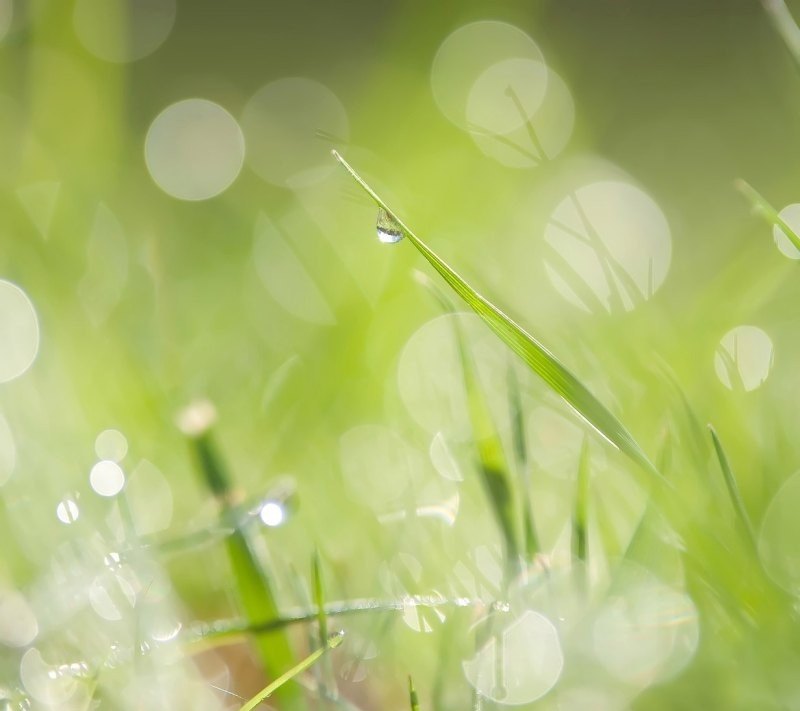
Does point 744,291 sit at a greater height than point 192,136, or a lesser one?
lesser

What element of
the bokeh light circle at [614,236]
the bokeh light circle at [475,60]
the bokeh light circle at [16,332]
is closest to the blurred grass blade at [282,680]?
the bokeh light circle at [16,332]

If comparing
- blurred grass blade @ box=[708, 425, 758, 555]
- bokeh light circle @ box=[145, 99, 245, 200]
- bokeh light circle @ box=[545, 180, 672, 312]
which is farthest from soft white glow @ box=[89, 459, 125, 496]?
bokeh light circle @ box=[145, 99, 245, 200]

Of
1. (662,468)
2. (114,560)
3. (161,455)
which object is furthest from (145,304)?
(662,468)

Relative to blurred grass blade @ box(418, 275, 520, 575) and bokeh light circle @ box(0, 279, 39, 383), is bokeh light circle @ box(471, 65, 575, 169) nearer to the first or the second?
bokeh light circle @ box(0, 279, 39, 383)

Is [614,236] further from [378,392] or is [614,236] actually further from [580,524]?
[580,524]

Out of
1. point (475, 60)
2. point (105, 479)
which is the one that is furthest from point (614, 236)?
point (475, 60)

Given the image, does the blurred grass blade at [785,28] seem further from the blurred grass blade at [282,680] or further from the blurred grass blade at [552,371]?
the blurred grass blade at [282,680]

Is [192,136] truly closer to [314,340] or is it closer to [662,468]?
[314,340]
